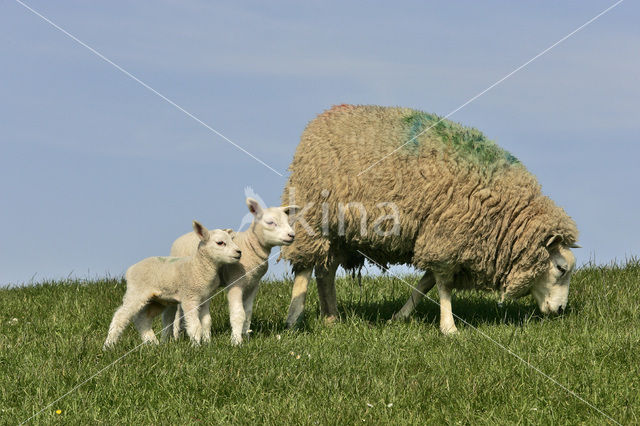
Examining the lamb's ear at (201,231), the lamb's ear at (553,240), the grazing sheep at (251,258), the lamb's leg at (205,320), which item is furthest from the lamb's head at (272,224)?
the lamb's ear at (553,240)

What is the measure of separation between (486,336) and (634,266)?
→ 15.2 feet

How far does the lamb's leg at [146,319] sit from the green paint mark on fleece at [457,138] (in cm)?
314

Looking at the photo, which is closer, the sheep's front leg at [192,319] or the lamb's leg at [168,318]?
the sheep's front leg at [192,319]

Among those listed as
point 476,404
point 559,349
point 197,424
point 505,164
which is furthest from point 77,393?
point 505,164

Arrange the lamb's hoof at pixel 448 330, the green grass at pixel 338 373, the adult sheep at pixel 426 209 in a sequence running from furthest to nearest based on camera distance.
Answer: the lamb's hoof at pixel 448 330 < the adult sheep at pixel 426 209 < the green grass at pixel 338 373

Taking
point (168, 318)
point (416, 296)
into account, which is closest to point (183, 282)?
point (168, 318)

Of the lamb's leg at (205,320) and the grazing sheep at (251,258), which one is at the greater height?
the grazing sheep at (251,258)

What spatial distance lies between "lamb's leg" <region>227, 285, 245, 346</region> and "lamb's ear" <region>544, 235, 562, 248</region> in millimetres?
3491

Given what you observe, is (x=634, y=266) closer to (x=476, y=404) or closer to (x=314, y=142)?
(x=314, y=142)

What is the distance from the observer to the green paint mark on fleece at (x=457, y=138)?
8.35m

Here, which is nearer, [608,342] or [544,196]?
[608,342]

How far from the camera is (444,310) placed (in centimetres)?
844

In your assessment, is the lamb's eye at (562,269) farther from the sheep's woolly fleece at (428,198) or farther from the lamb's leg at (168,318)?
the lamb's leg at (168,318)

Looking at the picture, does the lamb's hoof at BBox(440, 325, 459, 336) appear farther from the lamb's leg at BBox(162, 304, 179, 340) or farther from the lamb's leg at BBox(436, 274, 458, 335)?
the lamb's leg at BBox(162, 304, 179, 340)
